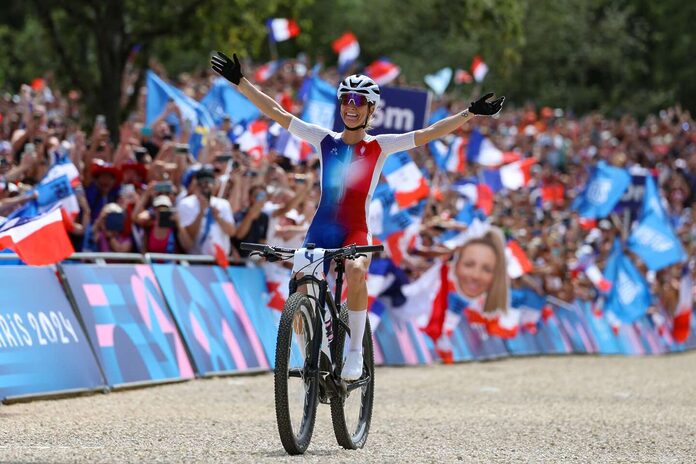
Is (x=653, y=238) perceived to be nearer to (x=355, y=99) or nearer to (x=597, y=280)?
(x=597, y=280)

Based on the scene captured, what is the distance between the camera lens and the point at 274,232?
17156mm

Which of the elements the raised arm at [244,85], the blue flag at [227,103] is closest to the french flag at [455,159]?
the blue flag at [227,103]

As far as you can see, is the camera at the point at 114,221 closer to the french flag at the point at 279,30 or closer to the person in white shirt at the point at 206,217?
the person in white shirt at the point at 206,217

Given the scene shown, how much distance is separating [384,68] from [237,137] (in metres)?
5.97

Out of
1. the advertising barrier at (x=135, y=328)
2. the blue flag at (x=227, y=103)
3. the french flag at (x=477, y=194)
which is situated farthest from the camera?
the french flag at (x=477, y=194)

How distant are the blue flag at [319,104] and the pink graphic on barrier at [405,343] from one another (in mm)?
3059

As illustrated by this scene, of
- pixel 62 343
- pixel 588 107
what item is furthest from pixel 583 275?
pixel 588 107

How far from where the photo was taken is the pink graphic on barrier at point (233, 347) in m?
16.0

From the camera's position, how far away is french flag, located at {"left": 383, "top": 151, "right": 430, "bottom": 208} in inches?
766

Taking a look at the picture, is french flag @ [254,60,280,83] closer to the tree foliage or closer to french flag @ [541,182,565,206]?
french flag @ [541,182,565,206]

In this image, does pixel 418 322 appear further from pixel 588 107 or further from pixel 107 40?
pixel 588 107

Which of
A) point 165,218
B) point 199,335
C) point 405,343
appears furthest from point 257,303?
point 405,343

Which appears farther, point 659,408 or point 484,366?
point 484,366

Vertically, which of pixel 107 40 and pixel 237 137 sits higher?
pixel 107 40
